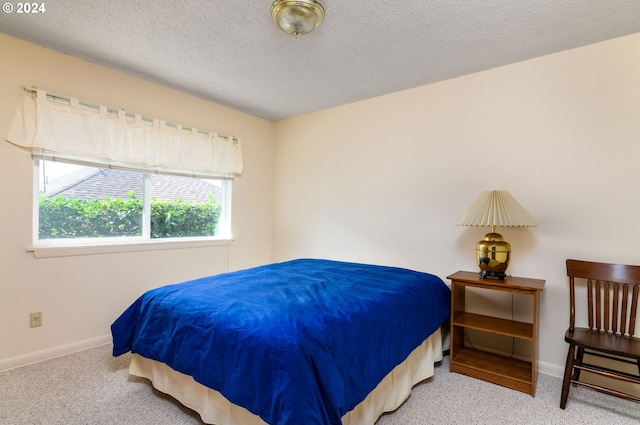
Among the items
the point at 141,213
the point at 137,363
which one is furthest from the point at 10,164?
the point at 137,363

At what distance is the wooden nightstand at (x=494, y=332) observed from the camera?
1974mm

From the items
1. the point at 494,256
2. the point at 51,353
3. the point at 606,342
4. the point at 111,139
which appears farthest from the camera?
the point at 111,139

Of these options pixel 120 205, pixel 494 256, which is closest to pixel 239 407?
pixel 494 256

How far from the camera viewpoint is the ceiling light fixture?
1.73m

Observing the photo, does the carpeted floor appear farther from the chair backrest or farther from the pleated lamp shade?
the pleated lamp shade

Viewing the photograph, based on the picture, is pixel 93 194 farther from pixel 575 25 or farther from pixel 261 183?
pixel 575 25

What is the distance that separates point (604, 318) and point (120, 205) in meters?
3.79

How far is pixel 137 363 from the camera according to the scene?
2.00 metres

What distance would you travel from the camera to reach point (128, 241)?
2.82 m

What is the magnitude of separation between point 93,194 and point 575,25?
377 centimetres

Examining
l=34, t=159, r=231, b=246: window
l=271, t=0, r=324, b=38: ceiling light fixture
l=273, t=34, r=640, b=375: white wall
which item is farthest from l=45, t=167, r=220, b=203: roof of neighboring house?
l=271, t=0, r=324, b=38: ceiling light fixture

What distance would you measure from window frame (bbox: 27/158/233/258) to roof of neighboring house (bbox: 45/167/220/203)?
0.08m

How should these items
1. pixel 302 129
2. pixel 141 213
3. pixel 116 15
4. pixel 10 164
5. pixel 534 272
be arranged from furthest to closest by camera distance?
1. pixel 302 129
2. pixel 141 213
3. pixel 534 272
4. pixel 10 164
5. pixel 116 15

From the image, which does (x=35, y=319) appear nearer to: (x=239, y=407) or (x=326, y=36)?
(x=239, y=407)
